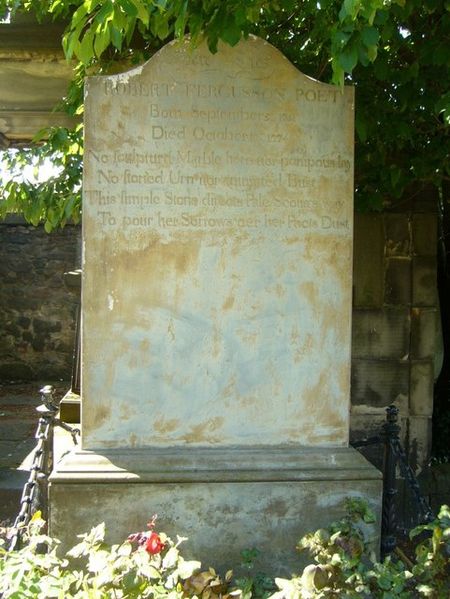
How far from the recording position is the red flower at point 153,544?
9.20ft

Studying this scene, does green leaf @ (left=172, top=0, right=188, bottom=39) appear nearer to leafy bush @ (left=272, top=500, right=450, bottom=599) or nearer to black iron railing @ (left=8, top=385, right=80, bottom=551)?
black iron railing @ (left=8, top=385, right=80, bottom=551)

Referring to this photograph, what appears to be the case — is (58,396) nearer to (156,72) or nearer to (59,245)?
(59,245)

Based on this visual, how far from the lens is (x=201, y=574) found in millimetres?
3045

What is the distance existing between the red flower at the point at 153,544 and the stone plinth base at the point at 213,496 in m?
0.48

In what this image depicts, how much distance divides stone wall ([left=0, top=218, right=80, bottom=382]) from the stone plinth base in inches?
384

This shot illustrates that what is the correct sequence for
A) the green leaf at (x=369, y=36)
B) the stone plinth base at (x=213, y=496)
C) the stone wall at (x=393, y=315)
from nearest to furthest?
the green leaf at (x=369, y=36), the stone plinth base at (x=213, y=496), the stone wall at (x=393, y=315)

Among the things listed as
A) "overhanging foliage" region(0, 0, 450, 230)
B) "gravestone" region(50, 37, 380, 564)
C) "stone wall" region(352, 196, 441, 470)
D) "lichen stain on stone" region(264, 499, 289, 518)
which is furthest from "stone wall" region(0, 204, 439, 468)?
"lichen stain on stone" region(264, 499, 289, 518)

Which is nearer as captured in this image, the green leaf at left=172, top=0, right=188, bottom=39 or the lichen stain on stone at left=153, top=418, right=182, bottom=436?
the green leaf at left=172, top=0, right=188, bottom=39

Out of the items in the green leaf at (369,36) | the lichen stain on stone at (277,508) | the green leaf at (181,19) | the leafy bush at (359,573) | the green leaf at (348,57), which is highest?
the green leaf at (181,19)

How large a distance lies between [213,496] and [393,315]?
7.13ft

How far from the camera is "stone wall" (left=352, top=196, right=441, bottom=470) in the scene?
496 cm

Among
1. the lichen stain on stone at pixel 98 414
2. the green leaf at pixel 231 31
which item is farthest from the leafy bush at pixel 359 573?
the green leaf at pixel 231 31

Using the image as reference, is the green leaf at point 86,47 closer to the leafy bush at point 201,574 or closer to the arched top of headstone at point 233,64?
the arched top of headstone at point 233,64

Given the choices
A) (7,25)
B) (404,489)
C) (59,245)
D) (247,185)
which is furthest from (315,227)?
(59,245)
